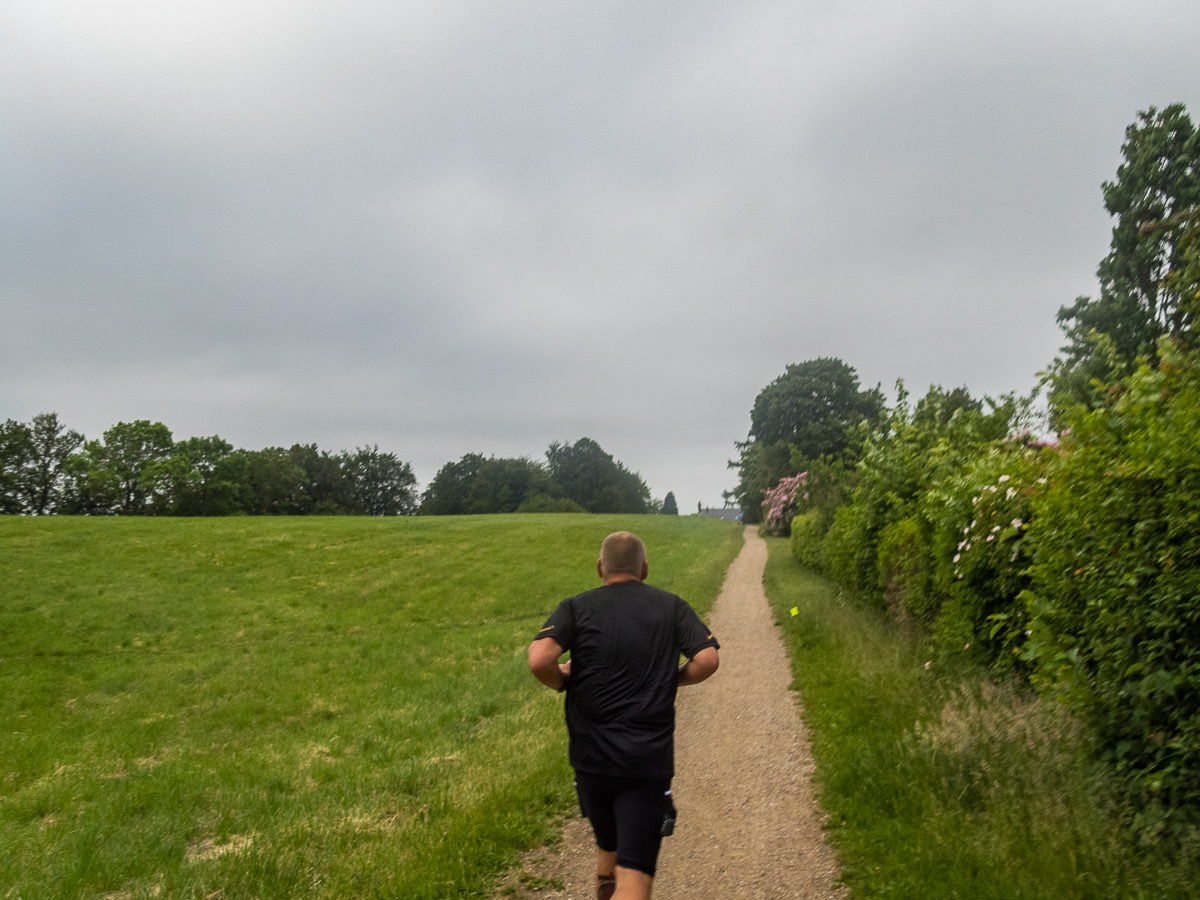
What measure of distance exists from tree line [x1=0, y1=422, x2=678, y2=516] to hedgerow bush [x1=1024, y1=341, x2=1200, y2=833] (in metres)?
77.5

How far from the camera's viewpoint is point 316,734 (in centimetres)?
1284

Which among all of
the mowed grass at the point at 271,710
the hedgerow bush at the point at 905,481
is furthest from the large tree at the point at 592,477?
the hedgerow bush at the point at 905,481

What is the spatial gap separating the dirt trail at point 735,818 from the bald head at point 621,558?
2897mm

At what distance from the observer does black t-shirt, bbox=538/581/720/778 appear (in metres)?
3.62

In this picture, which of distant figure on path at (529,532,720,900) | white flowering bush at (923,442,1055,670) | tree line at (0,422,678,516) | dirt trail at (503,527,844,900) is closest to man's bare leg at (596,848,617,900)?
distant figure on path at (529,532,720,900)

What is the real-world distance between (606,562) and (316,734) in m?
11.4

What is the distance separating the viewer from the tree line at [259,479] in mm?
72562

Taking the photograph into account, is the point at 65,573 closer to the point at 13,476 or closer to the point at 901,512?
the point at 901,512

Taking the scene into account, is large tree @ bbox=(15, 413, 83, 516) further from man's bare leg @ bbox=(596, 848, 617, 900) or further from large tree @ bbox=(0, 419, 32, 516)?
man's bare leg @ bbox=(596, 848, 617, 900)

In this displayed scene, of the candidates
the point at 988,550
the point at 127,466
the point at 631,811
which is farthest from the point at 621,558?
the point at 127,466

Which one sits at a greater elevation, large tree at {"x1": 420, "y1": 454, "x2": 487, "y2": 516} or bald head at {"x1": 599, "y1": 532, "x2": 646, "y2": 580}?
large tree at {"x1": 420, "y1": 454, "x2": 487, "y2": 516}

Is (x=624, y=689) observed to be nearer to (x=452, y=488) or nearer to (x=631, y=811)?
(x=631, y=811)

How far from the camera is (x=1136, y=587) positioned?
454cm

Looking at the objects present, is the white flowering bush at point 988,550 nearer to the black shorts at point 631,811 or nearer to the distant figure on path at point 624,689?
the distant figure on path at point 624,689
